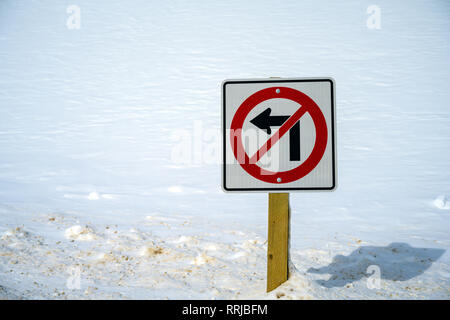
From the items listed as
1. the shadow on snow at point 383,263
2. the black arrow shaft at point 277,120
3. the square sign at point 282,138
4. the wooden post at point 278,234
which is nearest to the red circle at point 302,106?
the square sign at point 282,138

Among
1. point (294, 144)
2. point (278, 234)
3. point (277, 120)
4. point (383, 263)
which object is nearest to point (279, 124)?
point (277, 120)

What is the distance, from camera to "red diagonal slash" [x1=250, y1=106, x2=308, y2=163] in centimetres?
194

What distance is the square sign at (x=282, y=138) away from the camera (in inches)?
76.6

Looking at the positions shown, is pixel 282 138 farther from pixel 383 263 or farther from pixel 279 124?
pixel 383 263

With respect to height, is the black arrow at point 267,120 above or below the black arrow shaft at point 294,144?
above

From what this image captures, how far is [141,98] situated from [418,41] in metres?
9.83

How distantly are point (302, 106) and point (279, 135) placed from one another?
21 cm

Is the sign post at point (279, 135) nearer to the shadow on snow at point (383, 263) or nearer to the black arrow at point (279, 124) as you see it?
the black arrow at point (279, 124)

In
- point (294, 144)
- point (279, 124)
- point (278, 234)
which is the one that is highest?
point (279, 124)

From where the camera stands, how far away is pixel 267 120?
6.51ft

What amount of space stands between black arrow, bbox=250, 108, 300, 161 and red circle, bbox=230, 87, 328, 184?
6cm

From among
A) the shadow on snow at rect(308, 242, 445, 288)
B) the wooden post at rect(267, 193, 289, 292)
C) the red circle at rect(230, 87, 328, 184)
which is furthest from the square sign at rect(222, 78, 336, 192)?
the shadow on snow at rect(308, 242, 445, 288)

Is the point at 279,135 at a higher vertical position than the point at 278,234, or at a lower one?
higher

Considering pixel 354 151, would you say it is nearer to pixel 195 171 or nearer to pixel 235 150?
pixel 195 171
